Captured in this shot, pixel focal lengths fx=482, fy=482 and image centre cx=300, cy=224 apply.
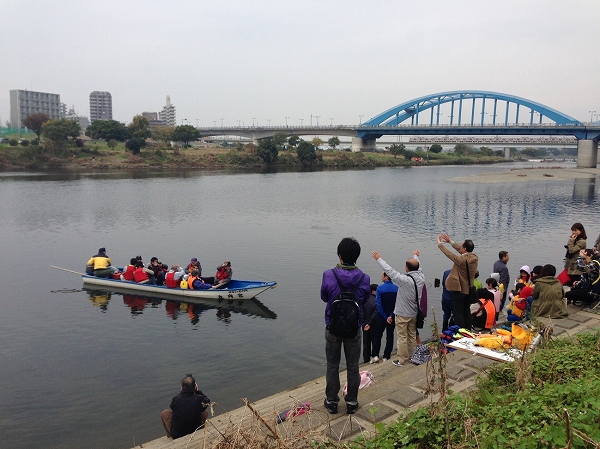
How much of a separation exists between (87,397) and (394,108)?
366ft

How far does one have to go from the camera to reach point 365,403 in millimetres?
6152

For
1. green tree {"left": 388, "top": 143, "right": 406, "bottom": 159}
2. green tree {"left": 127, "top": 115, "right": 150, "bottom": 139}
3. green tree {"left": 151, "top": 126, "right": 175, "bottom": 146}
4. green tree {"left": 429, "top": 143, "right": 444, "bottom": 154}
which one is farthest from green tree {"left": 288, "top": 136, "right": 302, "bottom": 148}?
green tree {"left": 429, "top": 143, "right": 444, "bottom": 154}

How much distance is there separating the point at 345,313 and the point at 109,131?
9332 cm

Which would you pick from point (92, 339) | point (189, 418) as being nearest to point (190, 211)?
point (92, 339)

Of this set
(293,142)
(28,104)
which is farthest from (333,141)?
(28,104)

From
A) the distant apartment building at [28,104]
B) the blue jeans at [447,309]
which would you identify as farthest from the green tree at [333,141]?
the distant apartment building at [28,104]

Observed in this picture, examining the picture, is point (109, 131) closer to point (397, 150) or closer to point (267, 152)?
point (267, 152)

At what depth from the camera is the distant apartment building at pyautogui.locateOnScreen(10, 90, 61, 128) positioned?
176 meters

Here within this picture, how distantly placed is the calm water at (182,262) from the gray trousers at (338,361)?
12.3 feet

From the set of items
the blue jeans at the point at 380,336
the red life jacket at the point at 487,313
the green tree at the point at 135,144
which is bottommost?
the blue jeans at the point at 380,336

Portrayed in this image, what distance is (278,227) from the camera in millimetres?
27359

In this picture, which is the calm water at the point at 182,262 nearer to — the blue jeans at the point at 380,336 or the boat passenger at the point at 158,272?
the boat passenger at the point at 158,272

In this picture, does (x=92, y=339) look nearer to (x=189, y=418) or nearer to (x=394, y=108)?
(x=189, y=418)

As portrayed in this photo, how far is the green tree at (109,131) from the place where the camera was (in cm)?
9000
